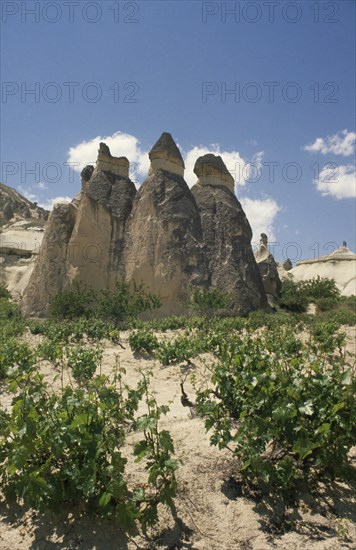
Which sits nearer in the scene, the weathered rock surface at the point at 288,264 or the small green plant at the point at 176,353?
the small green plant at the point at 176,353

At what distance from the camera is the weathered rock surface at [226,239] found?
64.0 feet

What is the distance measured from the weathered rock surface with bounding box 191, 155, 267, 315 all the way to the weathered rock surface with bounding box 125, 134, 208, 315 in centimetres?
58

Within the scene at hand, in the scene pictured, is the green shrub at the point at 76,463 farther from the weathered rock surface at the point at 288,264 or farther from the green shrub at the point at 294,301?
the weathered rock surface at the point at 288,264

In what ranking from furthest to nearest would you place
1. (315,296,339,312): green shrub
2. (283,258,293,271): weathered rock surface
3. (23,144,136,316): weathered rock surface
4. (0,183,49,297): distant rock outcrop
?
(283,258,293,271): weathered rock surface < (0,183,49,297): distant rock outcrop < (315,296,339,312): green shrub < (23,144,136,316): weathered rock surface

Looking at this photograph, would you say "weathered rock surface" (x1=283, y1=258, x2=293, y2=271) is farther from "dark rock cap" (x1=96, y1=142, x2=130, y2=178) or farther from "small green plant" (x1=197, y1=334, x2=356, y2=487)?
"small green plant" (x1=197, y1=334, x2=356, y2=487)

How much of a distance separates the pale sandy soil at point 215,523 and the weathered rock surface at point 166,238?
14889 mm

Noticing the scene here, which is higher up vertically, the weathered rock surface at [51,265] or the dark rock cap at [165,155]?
the dark rock cap at [165,155]

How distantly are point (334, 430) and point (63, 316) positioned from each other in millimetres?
15341

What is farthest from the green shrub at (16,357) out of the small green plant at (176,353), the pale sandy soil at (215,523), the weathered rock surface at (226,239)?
the weathered rock surface at (226,239)

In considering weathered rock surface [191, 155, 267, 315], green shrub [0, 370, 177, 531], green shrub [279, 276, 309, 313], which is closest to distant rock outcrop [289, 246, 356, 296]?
green shrub [279, 276, 309, 313]

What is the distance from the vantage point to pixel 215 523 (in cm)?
310

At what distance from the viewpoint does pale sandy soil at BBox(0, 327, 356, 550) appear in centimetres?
286

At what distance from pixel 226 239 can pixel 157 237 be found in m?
3.39

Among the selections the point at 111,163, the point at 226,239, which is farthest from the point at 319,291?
the point at 111,163
